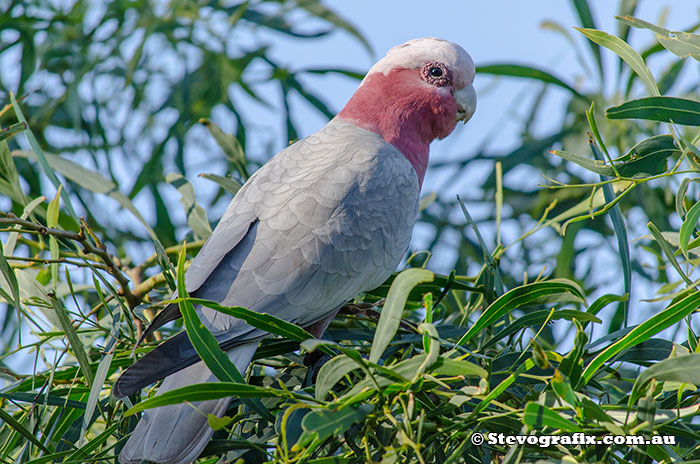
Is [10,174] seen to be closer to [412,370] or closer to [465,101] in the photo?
[412,370]

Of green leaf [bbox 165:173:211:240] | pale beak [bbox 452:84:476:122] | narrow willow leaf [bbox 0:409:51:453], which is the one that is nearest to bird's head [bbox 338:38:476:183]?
pale beak [bbox 452:84:476:122]

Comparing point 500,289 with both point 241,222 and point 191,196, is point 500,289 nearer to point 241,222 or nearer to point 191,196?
point 241,222

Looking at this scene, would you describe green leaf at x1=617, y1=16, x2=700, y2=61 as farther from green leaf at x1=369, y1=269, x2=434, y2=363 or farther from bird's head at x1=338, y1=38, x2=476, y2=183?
bird's head at x1=338, y1=38, x2=476, y2=183

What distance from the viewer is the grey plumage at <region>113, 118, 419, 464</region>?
1262mm

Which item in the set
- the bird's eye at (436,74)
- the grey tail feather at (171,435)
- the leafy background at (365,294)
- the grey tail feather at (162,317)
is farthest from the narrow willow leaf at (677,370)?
the bird's eye at (436,74)

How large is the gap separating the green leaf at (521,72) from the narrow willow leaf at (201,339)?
1.35m

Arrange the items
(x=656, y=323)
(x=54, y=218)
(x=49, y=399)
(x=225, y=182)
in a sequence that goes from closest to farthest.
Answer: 1. (x=656, y=323)
2. (x=49, y=399)
3. (x=54, y=218)
4. (x=225, y=182)

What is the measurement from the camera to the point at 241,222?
1.48 m

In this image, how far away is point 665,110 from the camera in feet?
3.53

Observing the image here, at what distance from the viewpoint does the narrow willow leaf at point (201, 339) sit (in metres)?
0.87

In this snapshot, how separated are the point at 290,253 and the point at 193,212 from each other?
0.42m

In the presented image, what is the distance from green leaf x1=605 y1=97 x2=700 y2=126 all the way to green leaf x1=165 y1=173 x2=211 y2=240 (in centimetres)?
102

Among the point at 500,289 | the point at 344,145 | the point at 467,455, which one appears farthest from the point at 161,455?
the point at 344,145

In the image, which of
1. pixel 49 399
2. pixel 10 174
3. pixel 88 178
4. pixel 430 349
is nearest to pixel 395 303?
pixel 430 349
